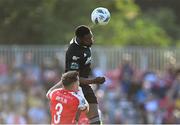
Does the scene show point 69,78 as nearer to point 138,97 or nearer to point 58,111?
point 58,111

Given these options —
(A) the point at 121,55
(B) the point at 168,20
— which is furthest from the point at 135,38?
(A) the point at 121,55

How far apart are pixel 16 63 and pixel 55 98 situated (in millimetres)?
10381

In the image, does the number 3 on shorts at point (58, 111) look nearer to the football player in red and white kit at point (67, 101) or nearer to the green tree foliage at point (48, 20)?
the football player in red and white kit at point (67, 101)

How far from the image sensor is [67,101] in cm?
1275

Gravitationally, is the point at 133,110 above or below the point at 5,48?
below

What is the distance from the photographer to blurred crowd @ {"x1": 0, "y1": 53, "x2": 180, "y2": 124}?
2211cm

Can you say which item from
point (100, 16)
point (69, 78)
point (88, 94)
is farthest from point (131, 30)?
point (69, 78)

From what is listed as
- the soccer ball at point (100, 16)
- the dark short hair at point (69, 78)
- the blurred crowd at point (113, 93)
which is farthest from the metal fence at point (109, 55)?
the dark short hair at point (69, 78)

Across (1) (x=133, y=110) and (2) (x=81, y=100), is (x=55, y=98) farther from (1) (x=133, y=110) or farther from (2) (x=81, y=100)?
(1) (x=133, y=110)

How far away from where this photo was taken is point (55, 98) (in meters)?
12.9

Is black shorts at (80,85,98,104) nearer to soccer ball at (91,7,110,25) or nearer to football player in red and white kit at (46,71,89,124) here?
soccer ball at (91,7,110,25)

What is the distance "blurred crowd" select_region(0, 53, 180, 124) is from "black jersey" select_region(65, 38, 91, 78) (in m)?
7.51

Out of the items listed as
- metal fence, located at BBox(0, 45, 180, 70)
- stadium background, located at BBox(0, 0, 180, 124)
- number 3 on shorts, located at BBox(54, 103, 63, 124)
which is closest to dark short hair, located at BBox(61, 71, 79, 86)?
number 3 on shorts, located at BBox(54, 103, 63, 124)

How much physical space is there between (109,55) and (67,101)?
11108 millimetres
